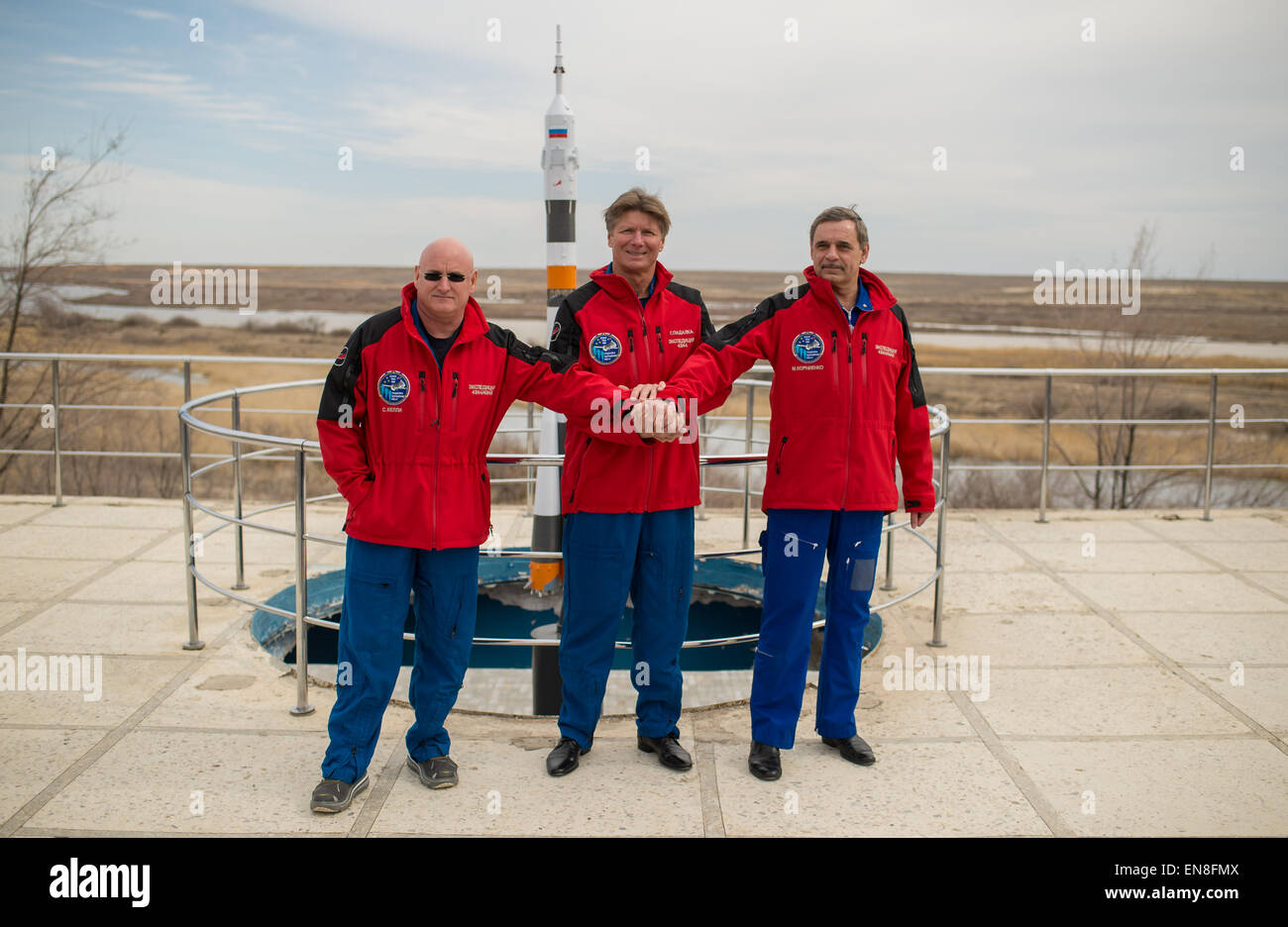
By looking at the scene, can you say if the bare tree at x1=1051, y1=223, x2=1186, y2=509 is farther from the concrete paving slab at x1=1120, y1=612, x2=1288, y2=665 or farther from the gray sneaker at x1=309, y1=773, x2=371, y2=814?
the gray sneaker at x1=309, y1=773, x2=371, y2=814

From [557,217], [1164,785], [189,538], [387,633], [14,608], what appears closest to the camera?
[387,633]

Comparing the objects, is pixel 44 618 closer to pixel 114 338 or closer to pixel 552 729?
pixel 552 729

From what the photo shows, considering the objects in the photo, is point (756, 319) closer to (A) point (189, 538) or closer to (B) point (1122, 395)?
(A) point (189, 538)

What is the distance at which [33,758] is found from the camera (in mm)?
3777

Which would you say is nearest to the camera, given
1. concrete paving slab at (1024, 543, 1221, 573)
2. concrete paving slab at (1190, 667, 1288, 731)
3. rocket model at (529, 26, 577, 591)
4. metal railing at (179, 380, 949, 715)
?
metal railing at (179, 380, 949, 715)

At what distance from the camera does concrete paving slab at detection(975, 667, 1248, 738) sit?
4203mm

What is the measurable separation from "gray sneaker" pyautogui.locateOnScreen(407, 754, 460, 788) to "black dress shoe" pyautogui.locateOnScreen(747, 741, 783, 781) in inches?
39.5

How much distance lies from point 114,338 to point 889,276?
73440 mm

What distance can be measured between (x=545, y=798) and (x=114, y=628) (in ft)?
9.52

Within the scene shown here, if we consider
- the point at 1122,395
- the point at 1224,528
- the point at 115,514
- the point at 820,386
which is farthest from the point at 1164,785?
the point at 1122,395

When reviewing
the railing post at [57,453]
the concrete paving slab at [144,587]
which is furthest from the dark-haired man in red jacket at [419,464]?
the railing post at [57,453]

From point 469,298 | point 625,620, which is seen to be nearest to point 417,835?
point 469,298

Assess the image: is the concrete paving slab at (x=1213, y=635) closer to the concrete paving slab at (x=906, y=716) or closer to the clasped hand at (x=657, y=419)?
the concrete paving slab at (x=906, y=716)

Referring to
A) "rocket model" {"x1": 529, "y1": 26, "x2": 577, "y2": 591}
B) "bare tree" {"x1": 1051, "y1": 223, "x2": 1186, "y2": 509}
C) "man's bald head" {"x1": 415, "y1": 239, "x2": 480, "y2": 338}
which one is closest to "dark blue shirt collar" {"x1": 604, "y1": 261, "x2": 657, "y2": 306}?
"man's bald head" {"x1": 415, "y1": 239, "x2": 480, "y2": 338}
